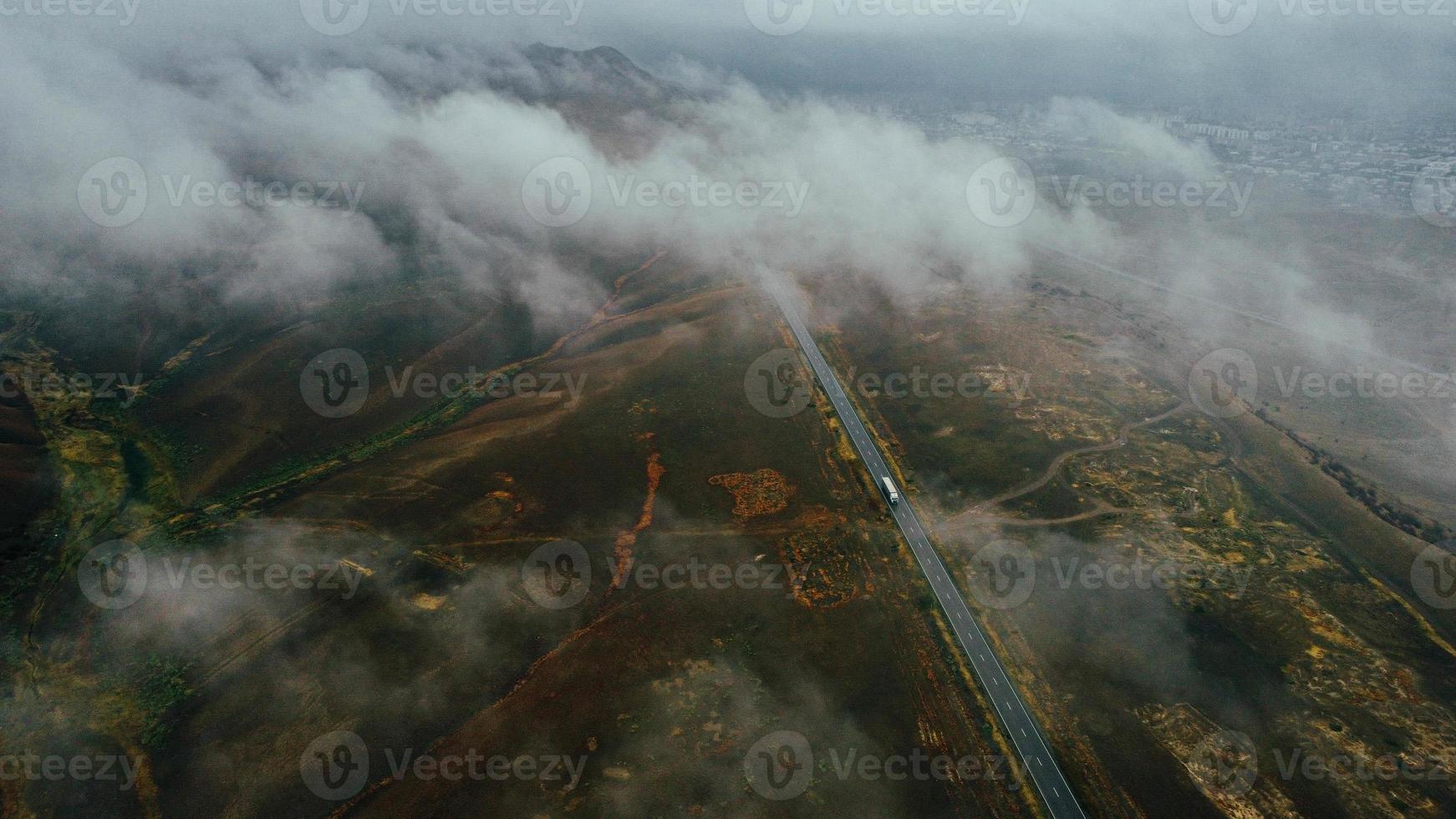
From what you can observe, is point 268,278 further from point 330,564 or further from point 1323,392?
point 1323,392

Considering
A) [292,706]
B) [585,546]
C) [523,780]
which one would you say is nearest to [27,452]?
[292,706]

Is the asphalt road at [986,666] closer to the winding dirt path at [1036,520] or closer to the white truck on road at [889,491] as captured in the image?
the white truck on road at [889,491]

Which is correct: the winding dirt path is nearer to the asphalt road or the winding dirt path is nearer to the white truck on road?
the asphalt road

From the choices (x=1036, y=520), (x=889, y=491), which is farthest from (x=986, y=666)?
(x=889, y=491)

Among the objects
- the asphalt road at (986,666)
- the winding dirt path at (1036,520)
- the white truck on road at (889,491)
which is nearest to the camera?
the asphalt road at (986,666)

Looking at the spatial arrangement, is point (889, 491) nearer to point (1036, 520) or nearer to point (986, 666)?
point (1036, 520)

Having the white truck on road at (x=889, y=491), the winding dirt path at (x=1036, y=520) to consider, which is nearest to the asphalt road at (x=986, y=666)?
the white truck on road at (x=889, y=491)
